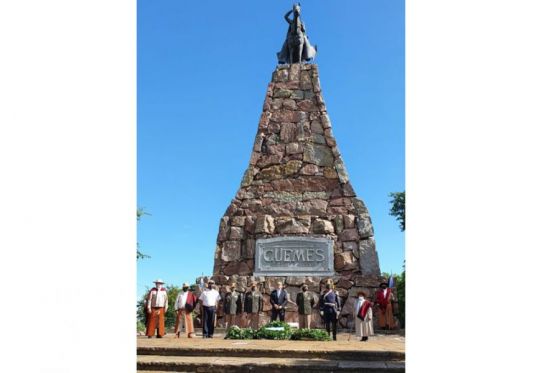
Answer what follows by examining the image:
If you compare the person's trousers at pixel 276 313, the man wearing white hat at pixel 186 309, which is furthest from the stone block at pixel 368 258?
the man wearing white hat at pixel 186 309

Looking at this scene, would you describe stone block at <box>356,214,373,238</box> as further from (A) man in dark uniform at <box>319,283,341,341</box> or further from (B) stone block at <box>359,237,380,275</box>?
(A) man in dark uniform at <box>319,283,341,341</box>

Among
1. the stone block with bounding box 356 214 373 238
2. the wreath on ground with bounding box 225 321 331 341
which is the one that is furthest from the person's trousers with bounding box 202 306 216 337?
the stone block with bounding box 356 214 373 238

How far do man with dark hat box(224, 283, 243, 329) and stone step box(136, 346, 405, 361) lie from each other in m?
3.75

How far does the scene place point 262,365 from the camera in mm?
5480

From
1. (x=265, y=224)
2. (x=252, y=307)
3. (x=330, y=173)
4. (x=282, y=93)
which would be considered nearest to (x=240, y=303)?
(x=252, y=307)

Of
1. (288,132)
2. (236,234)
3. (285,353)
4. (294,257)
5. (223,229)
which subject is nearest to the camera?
(285,353)

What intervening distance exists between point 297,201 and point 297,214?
332mm

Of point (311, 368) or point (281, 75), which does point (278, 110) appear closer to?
point (281, 75)

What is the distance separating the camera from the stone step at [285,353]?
5.92 m

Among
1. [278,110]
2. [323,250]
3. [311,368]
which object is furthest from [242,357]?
[278,110]

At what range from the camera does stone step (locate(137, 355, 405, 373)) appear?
531 cm

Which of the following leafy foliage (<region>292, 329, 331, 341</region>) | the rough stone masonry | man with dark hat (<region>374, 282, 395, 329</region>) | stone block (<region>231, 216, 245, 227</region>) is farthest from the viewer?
stone block (<region>231, 216, 245, 227</region>)

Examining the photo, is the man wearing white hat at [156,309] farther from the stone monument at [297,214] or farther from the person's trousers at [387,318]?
the person's trousers at [387,318]

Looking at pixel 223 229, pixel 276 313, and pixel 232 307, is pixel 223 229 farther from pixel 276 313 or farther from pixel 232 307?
pixel 276 313
